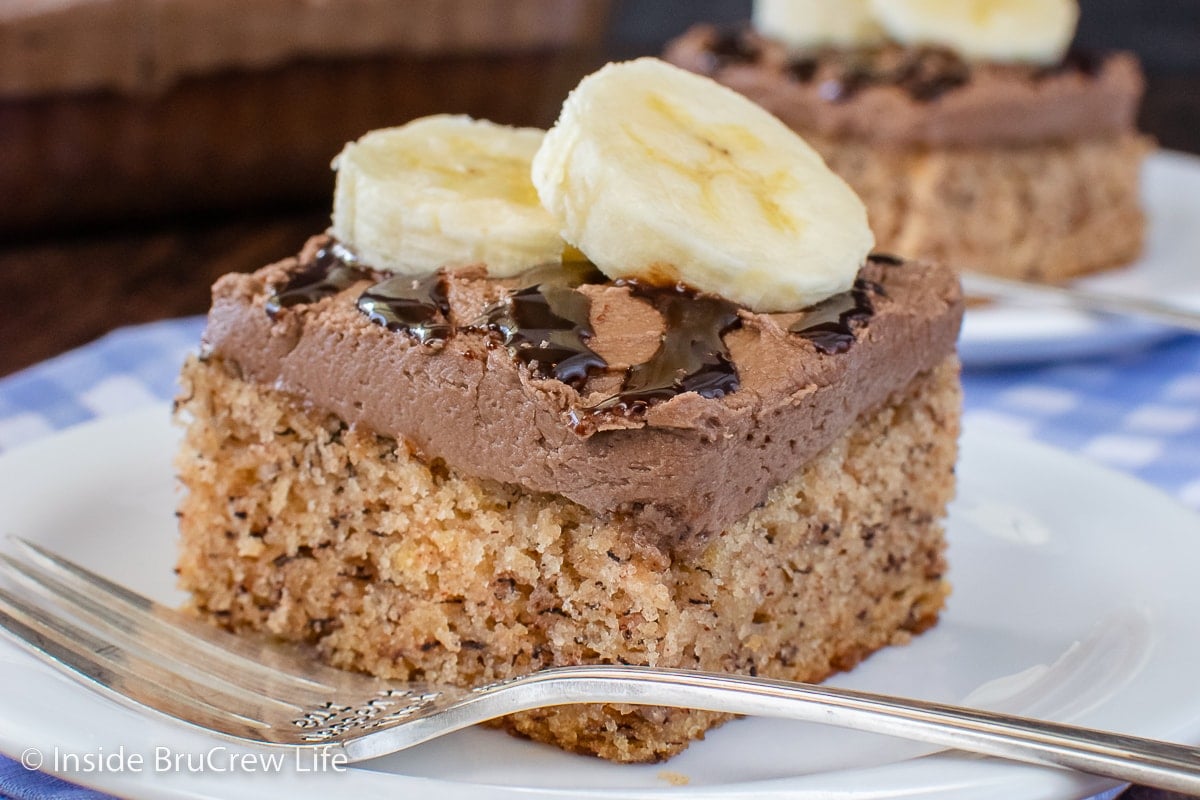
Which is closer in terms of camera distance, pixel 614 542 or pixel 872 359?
pixel 614 542

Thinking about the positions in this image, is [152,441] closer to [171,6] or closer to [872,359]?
[872,359]

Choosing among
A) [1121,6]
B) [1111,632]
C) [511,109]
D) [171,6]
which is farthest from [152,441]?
[1121,6]

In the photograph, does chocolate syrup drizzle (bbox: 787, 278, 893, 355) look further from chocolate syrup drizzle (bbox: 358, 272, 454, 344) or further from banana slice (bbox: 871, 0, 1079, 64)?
banana slice (bbox: 871, 0, 1079, 64)

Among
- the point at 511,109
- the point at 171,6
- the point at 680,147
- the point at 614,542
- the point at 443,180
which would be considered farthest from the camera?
the point at 511,109

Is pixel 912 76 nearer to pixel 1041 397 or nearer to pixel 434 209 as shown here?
pixel 1041 397

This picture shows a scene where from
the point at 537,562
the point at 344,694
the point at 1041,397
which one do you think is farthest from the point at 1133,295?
the point at 344,694

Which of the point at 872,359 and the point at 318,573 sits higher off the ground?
the point at 872,359

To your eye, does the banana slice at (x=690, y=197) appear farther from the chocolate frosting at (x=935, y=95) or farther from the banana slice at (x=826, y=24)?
the banana slice at (x=826, y=24)
